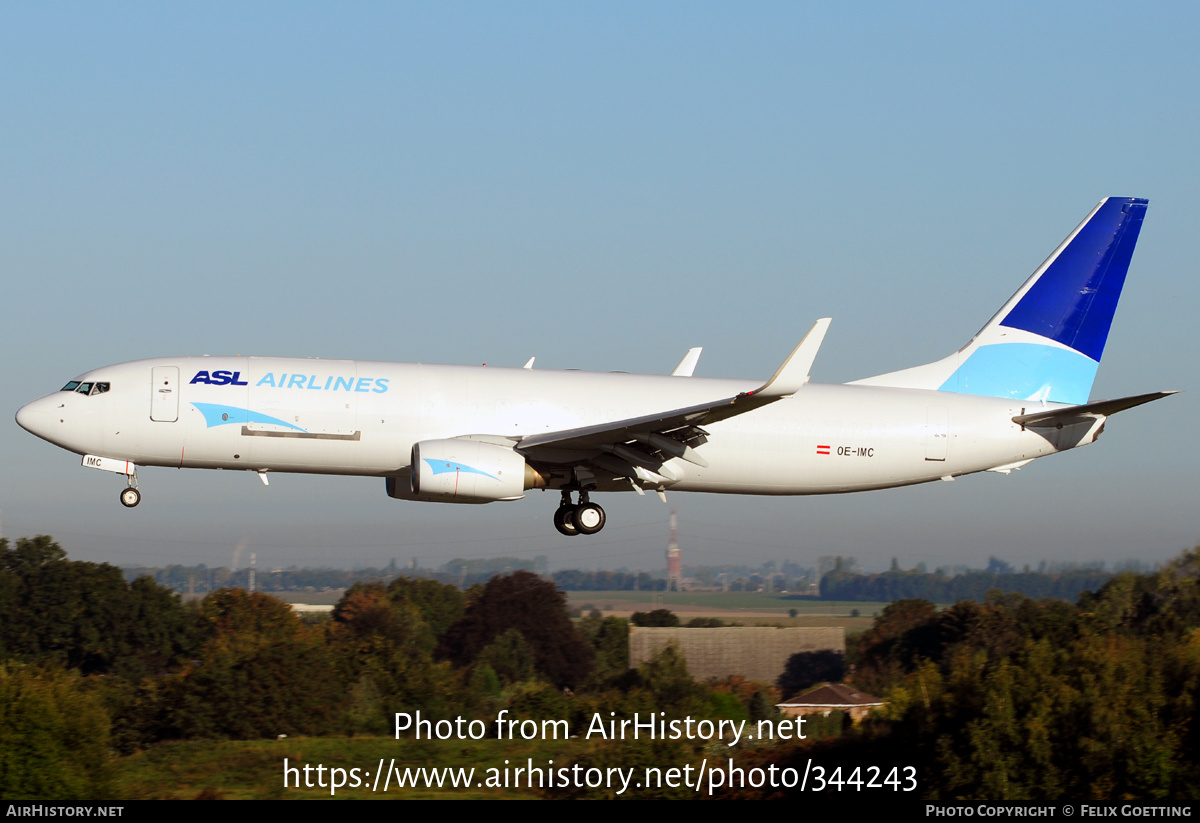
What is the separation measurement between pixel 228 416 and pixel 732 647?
53.1m

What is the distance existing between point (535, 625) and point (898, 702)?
45.3 meters

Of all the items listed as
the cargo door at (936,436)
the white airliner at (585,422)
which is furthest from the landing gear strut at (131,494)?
the cargo door at (936,436)

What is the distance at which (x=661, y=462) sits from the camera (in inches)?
1273

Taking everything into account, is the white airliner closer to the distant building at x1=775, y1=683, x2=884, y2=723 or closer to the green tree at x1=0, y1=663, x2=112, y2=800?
the green tree at x1=0, y1=663, x2=112, y2=800

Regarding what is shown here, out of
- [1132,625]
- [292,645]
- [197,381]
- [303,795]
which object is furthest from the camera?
[1132,625]

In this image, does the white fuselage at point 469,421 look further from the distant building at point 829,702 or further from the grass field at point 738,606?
the grass field at point 738,606

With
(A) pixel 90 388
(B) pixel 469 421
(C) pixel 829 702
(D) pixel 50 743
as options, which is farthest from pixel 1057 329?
(C) pixel 829 702

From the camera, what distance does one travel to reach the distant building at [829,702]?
6912 cm

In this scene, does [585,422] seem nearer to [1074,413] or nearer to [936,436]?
[936,436]

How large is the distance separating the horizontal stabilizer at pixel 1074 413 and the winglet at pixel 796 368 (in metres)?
8.56

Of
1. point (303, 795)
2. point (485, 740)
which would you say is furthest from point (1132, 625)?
point (303, 795)

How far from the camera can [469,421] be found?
31422 mm

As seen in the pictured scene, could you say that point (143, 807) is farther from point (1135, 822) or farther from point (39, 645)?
point (39, 645)

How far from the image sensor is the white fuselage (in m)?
30.5
